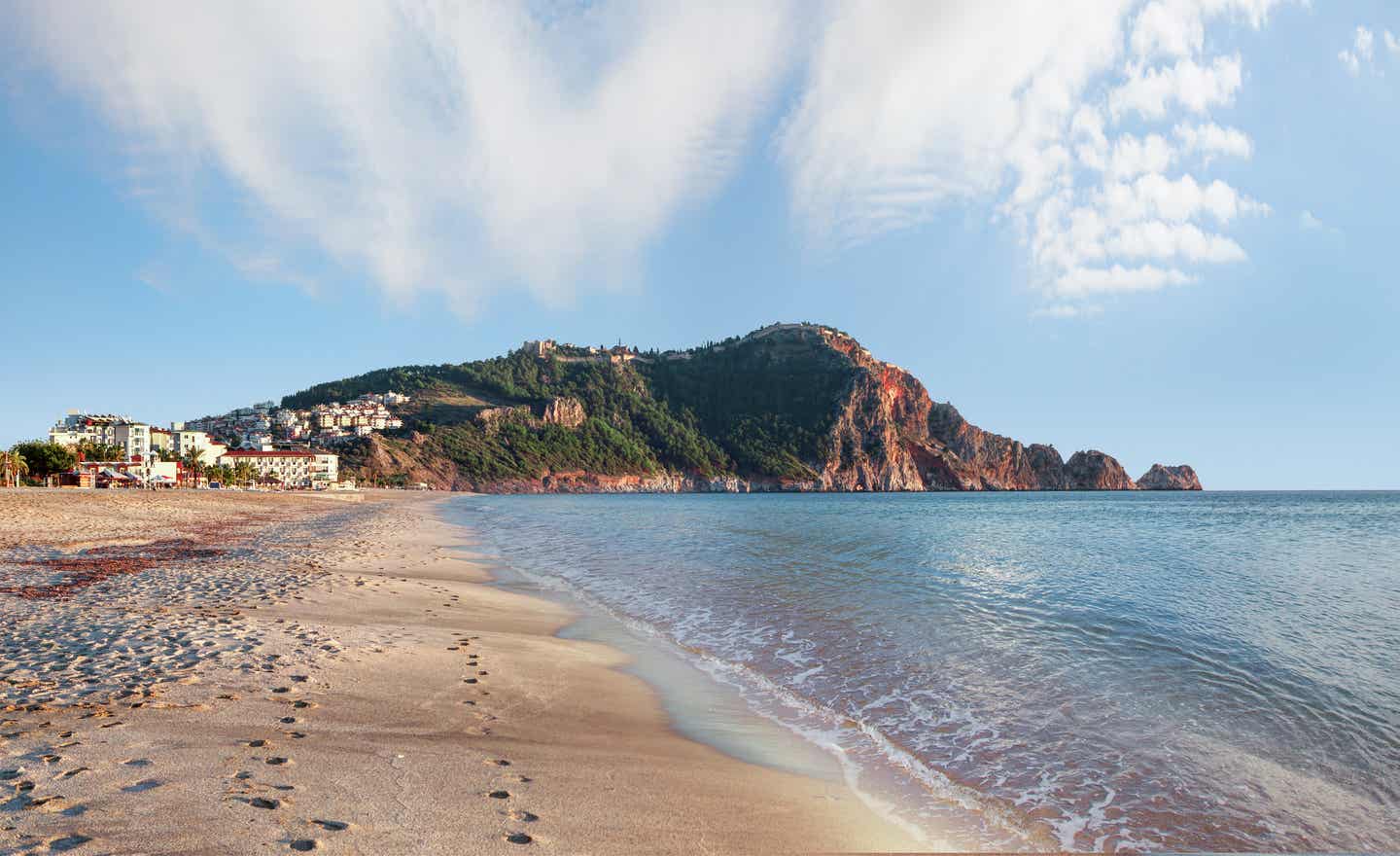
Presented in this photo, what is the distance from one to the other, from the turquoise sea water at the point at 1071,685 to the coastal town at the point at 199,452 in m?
85.8

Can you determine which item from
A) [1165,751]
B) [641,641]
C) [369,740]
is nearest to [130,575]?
[641,641]

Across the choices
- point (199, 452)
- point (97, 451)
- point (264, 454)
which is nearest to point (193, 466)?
point (97, 451)

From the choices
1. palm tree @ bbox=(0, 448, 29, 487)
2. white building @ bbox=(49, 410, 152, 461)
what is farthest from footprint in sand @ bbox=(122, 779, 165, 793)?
white building @ bbox=(49, 410, 152, 461)

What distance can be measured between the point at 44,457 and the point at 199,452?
162ft

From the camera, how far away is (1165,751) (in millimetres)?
7242

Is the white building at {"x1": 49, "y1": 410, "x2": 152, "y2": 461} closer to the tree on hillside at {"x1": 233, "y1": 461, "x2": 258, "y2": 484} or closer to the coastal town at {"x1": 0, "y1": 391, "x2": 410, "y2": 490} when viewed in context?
the coastal town at {"x1": 0, "y1": 391, "x2": 410, "y2": 490}

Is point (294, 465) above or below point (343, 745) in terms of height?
above

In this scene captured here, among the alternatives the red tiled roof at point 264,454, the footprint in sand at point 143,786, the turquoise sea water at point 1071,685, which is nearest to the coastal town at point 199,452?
the red tiled roof at point 264,454

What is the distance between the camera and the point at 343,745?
18.5 ft

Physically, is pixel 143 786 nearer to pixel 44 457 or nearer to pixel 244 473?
pixel 44 457

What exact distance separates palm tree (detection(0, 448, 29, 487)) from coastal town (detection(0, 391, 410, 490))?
0.24ft

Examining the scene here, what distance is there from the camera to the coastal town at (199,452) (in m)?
75.8

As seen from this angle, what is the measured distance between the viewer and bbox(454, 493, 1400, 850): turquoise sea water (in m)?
5.93

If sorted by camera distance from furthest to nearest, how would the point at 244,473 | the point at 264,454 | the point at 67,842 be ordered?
the point at 264,454 → the point at 244,473 → the point at 67,842
